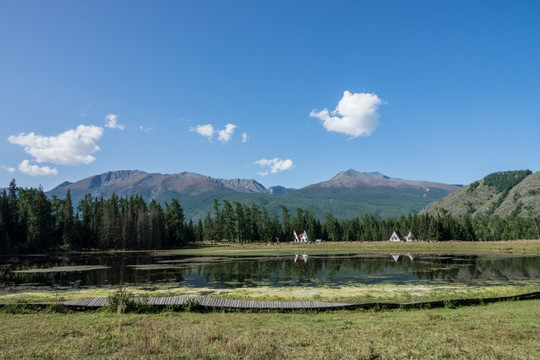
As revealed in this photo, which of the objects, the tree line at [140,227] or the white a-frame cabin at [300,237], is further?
the white a-frame cabin at [300,237]

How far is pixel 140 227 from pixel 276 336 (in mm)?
114347

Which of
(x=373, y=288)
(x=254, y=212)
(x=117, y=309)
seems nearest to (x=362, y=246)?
(x=254, y=212)

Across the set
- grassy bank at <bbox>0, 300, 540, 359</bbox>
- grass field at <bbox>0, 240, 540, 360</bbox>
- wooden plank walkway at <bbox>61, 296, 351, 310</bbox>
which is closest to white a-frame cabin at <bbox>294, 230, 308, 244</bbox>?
grass field at <bbox>0, 240, 540, 360</bbox>

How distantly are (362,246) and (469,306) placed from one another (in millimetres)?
94031

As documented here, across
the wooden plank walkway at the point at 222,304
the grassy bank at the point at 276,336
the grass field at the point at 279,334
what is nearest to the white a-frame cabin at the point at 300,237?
the grass field at the point at 279,334

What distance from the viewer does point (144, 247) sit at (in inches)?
4707

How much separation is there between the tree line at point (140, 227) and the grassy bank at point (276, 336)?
10380 cm

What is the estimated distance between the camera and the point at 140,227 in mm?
118125

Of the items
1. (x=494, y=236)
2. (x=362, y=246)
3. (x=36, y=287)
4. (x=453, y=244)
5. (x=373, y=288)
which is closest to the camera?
(x=373, y=288)

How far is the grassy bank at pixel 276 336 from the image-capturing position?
11.3 m

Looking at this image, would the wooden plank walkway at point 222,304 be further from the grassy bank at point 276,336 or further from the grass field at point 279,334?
the grassy bank at point 276,336

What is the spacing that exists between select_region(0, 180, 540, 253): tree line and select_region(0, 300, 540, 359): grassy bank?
103804mm

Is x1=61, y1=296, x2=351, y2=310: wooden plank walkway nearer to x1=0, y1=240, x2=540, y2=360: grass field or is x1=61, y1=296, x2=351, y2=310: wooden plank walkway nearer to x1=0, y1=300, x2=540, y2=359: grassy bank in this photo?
x1=0, y1=240, x2=540, y2=360: grass field

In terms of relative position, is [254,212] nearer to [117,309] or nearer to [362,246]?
[362,246]
